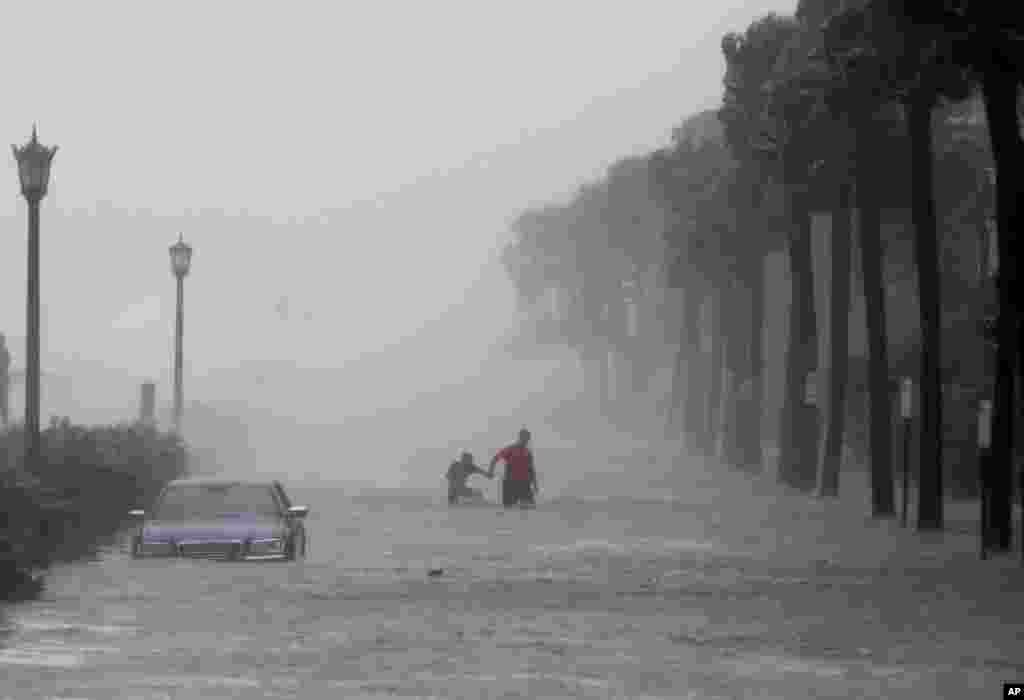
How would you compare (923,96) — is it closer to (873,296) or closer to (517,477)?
(873,296)

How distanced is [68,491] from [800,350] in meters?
30.9

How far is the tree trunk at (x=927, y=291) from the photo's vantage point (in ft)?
137

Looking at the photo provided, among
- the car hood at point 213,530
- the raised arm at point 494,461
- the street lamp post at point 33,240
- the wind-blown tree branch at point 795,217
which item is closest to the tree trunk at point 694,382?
the wind-blown tree branch at point 795,217

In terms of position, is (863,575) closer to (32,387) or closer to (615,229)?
(32,387)

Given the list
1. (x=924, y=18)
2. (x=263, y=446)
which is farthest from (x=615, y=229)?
(x=924, y=18)

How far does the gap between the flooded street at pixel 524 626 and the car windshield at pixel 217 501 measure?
87cm

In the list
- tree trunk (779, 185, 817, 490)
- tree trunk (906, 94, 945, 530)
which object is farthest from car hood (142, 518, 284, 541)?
tree trunk (779, 185, 817, 490)

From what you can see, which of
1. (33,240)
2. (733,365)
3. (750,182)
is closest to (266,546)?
(33,240)

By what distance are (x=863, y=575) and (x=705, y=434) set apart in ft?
213

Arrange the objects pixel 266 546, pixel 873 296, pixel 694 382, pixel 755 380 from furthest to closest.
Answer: pixel 694 382, pixel 755 380, pixel 873 296, pixel 266 546

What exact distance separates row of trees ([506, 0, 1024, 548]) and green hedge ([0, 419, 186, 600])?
40.0ft

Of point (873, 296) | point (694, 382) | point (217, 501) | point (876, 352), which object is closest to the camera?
point (217, 501)

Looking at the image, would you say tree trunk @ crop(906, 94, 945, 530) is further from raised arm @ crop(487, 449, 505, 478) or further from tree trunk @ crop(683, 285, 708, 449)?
tree trunk @ crop(683, 285, 708, 449)

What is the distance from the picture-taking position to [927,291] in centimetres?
4306
